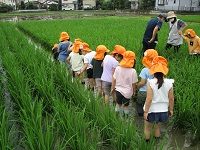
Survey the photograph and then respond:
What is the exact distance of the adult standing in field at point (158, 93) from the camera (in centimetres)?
236

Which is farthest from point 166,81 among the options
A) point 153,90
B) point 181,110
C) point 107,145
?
point 107,145

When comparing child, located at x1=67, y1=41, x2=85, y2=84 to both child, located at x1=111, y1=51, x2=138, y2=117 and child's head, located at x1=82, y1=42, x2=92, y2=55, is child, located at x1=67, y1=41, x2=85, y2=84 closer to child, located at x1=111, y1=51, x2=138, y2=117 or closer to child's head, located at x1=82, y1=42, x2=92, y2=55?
child's head, located at x1=82, y1=42, x2=92, y2=55

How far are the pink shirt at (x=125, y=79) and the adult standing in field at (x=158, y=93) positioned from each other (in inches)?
24.3

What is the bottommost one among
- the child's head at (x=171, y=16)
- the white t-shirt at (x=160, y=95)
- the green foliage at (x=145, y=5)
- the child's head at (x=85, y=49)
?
the white t-shirt at (x=160, y=95)

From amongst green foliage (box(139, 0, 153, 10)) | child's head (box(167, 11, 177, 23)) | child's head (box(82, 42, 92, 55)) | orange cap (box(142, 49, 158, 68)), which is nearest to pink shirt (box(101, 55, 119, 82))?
orange cap (box(142, 49, 158, 68))

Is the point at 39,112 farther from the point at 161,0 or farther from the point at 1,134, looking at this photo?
the point at 161,0

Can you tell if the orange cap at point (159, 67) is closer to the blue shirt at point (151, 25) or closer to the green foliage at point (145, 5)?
the blue shirt at point (151, 25)

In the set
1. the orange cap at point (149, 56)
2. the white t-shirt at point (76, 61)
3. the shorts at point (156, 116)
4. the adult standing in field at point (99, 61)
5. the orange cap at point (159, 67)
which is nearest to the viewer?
the orange cap at point (159, 67)

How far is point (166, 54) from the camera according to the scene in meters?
5.72

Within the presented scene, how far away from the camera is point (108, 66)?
11.3ft

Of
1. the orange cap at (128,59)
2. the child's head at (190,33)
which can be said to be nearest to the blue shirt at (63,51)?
the orange cap at (128,59)

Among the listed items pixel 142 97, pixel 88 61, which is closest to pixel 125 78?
pixel 142 97

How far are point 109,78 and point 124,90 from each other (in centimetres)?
46

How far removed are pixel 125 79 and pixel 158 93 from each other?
0.69 metres
